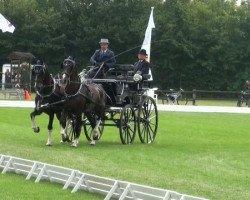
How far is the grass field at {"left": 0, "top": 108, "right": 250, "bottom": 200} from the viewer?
991cm

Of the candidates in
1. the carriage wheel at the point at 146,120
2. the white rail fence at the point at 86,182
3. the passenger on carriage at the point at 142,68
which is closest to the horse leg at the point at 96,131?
the carriage wheel at the point at 146,120

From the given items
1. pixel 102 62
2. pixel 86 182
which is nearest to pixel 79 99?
pixel 102 62

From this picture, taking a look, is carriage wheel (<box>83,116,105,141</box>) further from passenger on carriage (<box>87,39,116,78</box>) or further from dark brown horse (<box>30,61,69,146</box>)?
dark brown horse (<box>30,61,69,146</box>)

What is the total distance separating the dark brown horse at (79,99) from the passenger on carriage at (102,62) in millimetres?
678

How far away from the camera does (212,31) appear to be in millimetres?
61438

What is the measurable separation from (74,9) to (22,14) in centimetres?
520

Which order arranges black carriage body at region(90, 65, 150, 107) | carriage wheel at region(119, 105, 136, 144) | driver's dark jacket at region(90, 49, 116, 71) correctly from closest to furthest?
carriage wheel at region(119, 105, 136, 144)
black carriage body at region(90, 65, 150, 107)
driver's dark jacket at region(90, 49, 116, 71)

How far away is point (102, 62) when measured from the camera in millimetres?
16359

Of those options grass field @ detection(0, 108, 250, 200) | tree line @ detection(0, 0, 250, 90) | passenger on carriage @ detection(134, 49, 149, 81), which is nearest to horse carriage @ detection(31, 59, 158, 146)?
passenger on carriage @ detection(134, 49, 149, 81)

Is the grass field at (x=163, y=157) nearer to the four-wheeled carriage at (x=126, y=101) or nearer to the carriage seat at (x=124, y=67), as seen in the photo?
the four-wheeled carriage at (x=126, y=101)

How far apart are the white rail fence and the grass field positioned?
201 millimetres

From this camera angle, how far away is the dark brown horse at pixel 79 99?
1481cm

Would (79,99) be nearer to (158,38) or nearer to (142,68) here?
(142,68)

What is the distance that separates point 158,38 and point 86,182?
53.2 m
